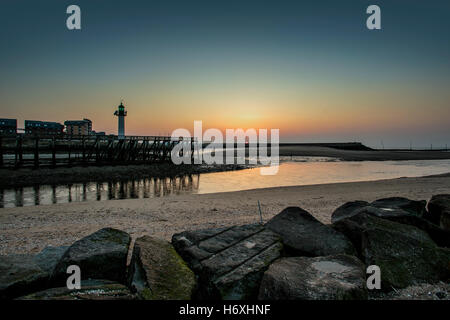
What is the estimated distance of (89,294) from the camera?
2688 mm

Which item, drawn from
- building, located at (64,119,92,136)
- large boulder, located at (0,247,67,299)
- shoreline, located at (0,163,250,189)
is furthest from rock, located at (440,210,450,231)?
building, located at (64,119,92,136)

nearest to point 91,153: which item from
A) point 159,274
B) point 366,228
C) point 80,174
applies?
point 80,174

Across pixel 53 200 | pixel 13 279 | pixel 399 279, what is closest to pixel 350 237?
pixel 399 279

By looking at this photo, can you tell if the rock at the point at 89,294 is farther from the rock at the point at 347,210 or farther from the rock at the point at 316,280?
the rock at the point at 347,210

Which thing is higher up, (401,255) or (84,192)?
(401,255)

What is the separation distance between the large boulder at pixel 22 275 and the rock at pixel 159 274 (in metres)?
1.07

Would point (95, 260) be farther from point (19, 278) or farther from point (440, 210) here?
point (440, 210)

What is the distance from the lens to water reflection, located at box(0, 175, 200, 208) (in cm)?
1508

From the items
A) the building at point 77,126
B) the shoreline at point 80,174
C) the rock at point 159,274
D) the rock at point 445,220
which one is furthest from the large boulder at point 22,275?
the building at point 77,126

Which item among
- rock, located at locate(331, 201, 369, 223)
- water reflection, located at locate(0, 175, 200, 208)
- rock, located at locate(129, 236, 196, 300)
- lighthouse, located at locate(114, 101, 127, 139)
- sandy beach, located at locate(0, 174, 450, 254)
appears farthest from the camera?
lighthouse, located at locate(114, 101, 127, 139)

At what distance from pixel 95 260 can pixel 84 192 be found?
16.5m

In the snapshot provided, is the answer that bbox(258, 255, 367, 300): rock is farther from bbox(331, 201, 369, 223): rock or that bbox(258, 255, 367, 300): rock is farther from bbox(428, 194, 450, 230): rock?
bbox(428, 194, 450, 230): rock

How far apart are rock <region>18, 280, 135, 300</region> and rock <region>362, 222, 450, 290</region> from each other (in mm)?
2939
